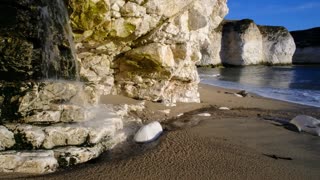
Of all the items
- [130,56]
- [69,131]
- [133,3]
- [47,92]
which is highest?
[133,3]

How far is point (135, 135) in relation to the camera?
5.10 metres

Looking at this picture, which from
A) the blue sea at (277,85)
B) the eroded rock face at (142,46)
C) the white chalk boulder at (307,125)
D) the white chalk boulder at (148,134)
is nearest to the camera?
the white chalk boulder at (148,134)

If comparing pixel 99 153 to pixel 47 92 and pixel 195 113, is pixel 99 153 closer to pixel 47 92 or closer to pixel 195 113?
pixel 47 92

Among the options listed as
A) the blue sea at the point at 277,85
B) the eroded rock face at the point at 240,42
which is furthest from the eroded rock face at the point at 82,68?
the eroded rock face at the point at 240,42

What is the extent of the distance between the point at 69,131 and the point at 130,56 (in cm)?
373

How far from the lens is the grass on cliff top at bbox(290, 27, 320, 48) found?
2715 inches

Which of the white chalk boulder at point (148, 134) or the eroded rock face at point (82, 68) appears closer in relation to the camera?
the eroded rock face at point (82, 68)

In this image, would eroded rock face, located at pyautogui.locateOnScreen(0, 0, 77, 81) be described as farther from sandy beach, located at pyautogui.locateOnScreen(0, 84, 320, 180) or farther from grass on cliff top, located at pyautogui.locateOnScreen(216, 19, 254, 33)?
grass on cliff top, located at pyautogui.locateOnScreen(216, 19, 254, 33)

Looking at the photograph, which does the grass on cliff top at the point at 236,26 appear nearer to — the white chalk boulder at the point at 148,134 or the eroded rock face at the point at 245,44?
the eroded rock face at the point at 245,44

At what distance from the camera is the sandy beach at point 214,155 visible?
12.4 ft

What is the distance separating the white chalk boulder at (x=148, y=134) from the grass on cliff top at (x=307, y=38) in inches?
Answer: 2826

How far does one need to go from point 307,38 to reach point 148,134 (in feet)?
253

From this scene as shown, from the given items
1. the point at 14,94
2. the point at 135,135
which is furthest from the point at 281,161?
the point at 14,94

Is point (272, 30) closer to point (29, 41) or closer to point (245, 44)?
point (245, 44)
